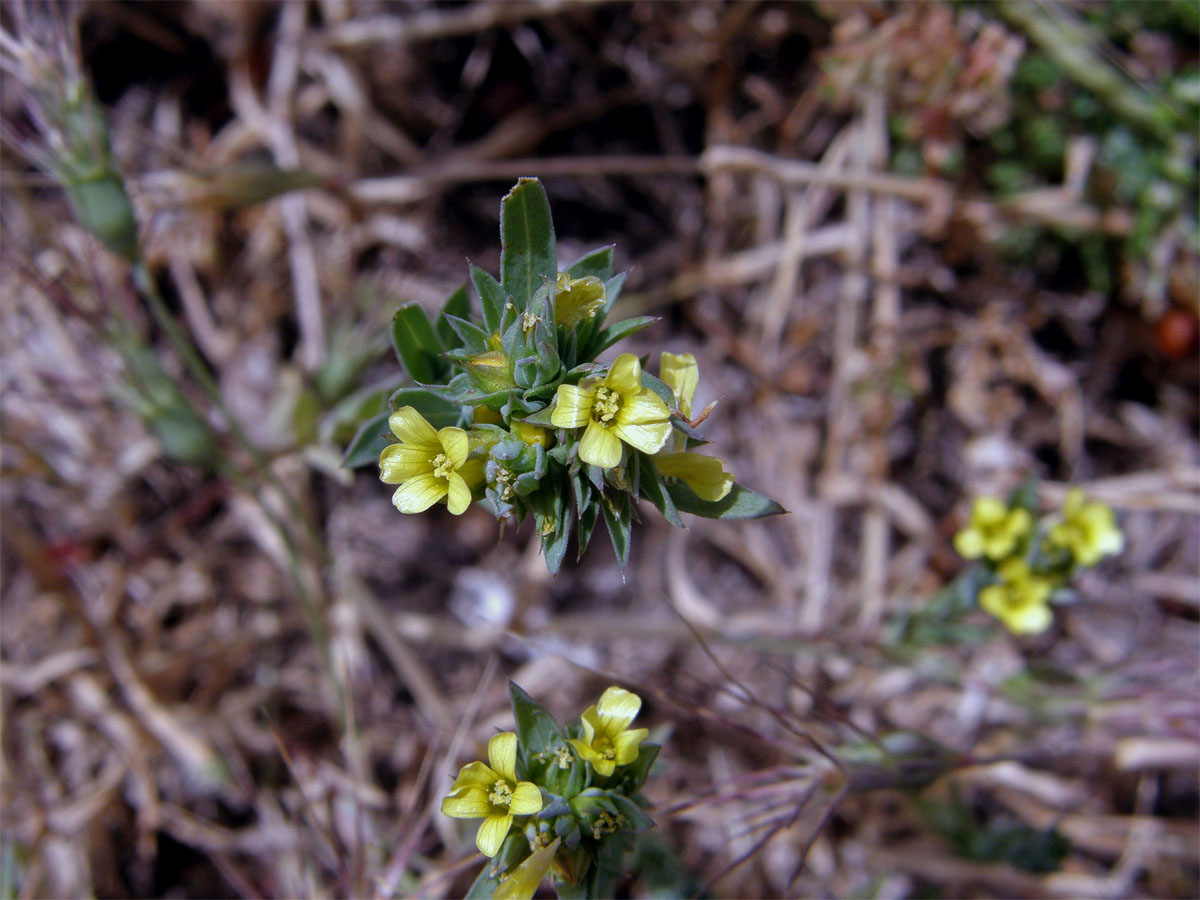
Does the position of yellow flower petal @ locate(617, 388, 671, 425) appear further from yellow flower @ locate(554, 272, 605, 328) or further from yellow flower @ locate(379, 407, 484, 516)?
yellow flower @ locate(379, 407, 484, 516)

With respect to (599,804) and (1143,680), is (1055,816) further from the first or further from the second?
(599,804)

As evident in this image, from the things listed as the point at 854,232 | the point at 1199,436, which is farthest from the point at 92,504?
the point at 1199,436

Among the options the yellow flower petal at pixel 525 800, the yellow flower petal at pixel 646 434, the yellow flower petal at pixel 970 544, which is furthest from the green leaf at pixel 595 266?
the yellow flower petal at pixel 970 544

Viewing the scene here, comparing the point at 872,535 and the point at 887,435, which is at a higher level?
the point at 887,435

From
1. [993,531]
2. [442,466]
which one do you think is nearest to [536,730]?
[442,466]

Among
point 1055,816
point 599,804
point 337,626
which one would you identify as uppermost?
point 599,804

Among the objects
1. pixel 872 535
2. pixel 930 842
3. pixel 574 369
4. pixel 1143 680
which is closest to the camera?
pixel 574 369

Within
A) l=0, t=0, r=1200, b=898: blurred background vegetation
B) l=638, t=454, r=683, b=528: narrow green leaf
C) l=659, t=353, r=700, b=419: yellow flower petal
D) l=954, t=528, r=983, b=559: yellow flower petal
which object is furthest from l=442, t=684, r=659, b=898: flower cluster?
l=954, t=528, r=983, b=559: yellow flower petal
